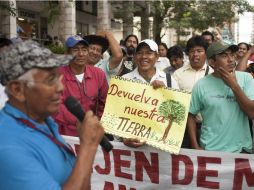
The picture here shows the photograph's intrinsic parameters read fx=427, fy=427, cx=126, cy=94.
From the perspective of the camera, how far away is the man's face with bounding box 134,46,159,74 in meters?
4.12

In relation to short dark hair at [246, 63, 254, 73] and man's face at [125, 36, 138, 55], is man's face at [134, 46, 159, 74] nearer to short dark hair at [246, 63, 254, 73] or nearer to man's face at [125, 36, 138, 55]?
short dark hair at [246, 63, 254, 73]

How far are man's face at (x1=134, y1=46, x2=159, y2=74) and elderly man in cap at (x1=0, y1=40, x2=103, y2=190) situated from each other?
2306 millimetres

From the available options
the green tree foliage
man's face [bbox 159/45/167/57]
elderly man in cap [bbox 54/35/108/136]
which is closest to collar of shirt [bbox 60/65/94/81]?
elderly man in cap [bbox 54/35/108/136]

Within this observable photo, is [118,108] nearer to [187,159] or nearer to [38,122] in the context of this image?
[187,159]

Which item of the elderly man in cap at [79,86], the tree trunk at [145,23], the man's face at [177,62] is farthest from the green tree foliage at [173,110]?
the tree trunk at [145,23]

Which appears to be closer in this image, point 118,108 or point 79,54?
point 118,108

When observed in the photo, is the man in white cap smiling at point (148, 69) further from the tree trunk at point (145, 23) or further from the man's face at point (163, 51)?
the tree trunk at point (145, 23)

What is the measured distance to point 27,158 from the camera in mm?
1651

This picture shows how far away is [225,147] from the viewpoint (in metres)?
3.66

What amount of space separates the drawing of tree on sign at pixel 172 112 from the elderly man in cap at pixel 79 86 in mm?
832

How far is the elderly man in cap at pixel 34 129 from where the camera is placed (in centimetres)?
163

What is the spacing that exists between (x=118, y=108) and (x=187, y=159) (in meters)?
0.77

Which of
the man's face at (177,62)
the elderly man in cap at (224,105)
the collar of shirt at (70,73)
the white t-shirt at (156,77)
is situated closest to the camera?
the elderly man in cap at (224,105)

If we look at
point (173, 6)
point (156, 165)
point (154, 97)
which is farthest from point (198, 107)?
point (173, 6)
